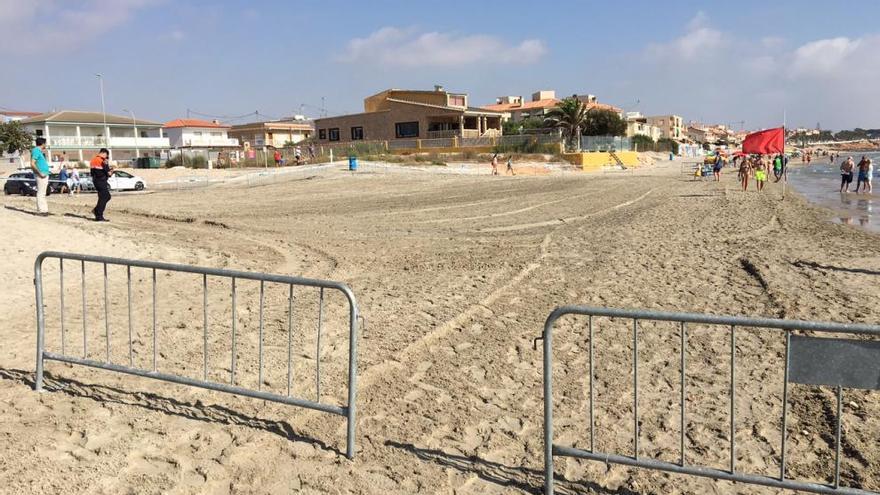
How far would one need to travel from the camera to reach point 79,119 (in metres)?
70.6

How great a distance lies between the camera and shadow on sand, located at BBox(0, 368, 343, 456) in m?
4.75

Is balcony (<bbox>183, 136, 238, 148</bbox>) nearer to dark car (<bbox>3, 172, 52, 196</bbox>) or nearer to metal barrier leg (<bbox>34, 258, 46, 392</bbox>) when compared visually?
dark car (<bbox>3, 172, 52, 196</bbox>)

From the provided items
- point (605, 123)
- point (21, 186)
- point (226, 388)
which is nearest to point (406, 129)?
point (605, 123)

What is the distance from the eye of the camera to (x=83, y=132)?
71250 millimetres

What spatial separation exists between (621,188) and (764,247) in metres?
19.3

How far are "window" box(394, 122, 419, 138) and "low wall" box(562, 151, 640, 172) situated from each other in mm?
16964

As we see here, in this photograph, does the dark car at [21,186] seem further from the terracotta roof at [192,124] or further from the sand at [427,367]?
the terracotta roof at [192,124]

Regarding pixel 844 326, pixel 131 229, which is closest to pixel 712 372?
pixel 844 326

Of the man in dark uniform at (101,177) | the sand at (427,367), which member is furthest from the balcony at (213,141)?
the sand at (427,367)

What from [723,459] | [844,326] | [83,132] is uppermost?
[83,132]

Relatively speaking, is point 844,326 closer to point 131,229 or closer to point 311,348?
point 311,348

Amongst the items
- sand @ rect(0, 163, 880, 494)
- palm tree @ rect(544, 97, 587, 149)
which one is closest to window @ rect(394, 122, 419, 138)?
palm tree @ rect(544, 97, 587, 149)

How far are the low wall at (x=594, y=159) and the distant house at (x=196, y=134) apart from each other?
2026 inches

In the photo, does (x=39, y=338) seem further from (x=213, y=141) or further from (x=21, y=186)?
(x=213, y=141)
